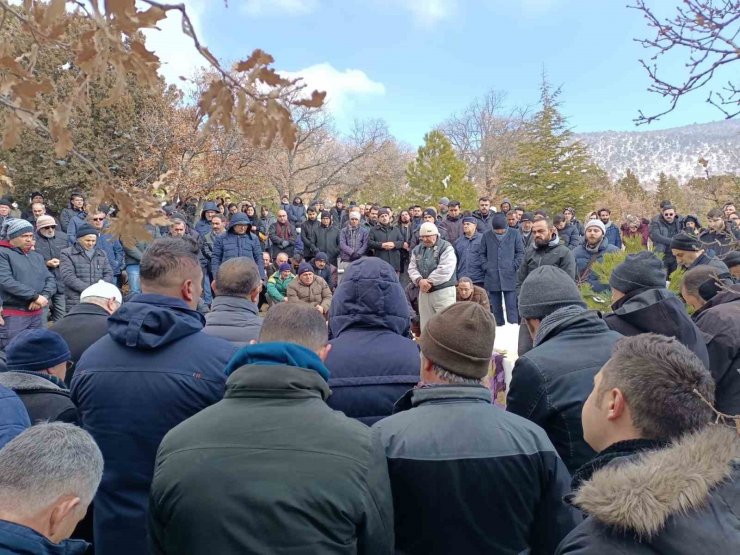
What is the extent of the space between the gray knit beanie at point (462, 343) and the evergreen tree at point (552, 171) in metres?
28.9

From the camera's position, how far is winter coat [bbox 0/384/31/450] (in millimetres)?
2193


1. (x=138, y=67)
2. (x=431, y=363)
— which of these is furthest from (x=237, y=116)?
(x=431, y=363)

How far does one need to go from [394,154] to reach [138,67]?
46.8 metres

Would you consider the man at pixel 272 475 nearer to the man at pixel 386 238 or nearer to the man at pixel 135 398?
the man at pixel 135 398

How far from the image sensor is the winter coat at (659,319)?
3.06 metres

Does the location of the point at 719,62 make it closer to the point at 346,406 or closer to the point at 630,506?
the point at 630,506

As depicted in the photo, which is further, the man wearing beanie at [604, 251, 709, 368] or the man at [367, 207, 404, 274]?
the man at [367, 207, 404, 274]

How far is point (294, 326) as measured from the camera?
6.86 feet

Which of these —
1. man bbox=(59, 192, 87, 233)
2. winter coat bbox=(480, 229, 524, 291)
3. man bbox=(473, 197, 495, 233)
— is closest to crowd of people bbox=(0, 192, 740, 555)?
winter coat bbox=(480, 229, 524, 291)

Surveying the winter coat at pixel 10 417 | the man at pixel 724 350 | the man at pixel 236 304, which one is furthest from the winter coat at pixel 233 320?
the man at pixel 724 350

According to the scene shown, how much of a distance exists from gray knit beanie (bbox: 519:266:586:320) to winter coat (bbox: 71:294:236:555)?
62.9 inches

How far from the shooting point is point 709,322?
348cm

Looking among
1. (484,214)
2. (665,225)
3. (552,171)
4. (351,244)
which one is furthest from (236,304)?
(552,171)

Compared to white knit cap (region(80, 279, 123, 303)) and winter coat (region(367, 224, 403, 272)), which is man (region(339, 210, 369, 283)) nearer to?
winter coat (region(367, 224, 403, 272))
